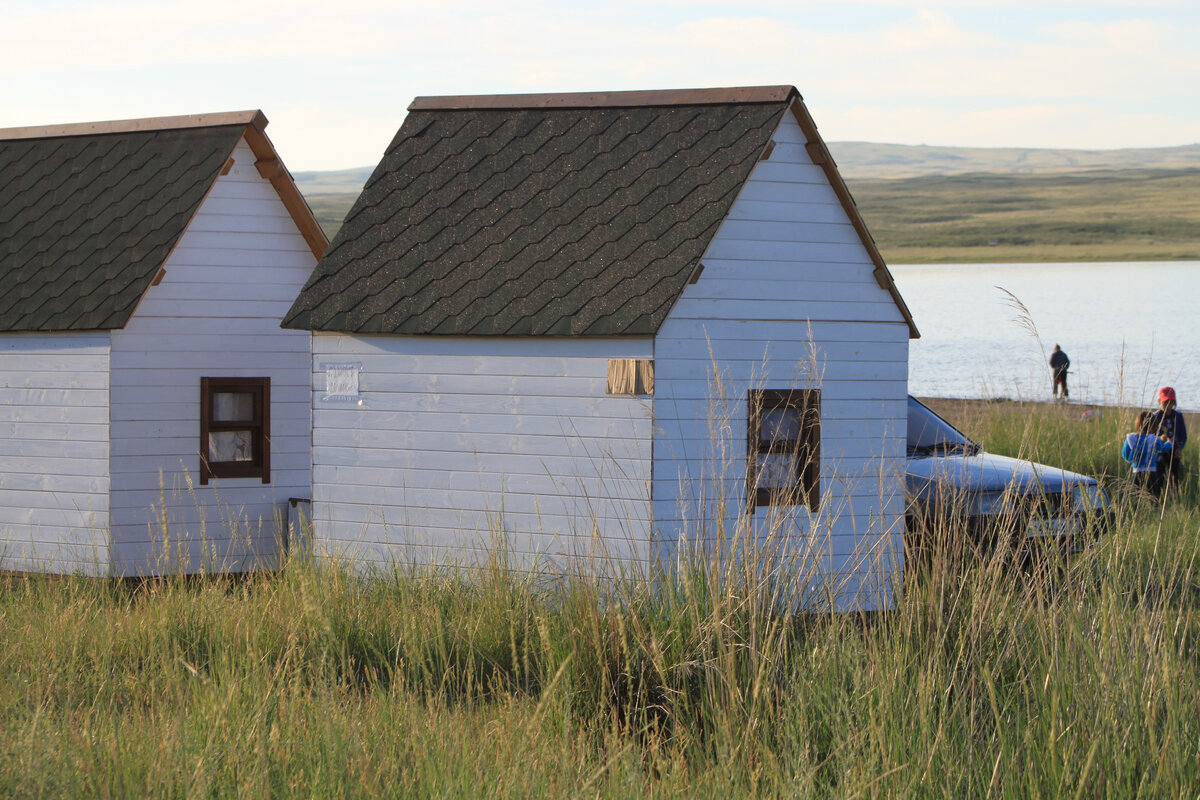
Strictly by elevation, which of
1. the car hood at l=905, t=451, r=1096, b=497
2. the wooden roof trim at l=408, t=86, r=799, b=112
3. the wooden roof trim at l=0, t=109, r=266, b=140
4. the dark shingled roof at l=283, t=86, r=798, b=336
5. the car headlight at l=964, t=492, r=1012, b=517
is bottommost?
the car headlight at l=964, t=492, r=1012, b=517

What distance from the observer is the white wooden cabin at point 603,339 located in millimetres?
9984

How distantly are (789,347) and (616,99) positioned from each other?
9.38ft

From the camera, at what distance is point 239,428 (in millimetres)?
13211

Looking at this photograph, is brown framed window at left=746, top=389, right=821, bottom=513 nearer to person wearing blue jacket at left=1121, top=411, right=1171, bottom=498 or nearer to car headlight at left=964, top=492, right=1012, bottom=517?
car headlight at left=964, top=492, right=1012, bottom=517

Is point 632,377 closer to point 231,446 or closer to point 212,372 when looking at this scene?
point 212,372

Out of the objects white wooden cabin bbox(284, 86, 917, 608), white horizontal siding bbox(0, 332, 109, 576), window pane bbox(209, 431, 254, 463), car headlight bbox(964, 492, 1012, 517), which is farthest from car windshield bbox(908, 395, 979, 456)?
white horizontal siding bbox(0, 332, 109, 576)

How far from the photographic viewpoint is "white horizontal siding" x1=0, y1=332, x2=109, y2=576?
488 inches

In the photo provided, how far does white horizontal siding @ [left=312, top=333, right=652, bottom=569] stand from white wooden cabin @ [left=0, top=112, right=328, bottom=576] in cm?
175

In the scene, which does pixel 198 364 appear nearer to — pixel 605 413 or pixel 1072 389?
pixel 605 413

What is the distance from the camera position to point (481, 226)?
1125cm

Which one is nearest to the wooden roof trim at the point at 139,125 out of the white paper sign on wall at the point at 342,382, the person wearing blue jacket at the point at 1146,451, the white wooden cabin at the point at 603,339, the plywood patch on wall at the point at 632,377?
the white wooden cabin at the point at 603,339

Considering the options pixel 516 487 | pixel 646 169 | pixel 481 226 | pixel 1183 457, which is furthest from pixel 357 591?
pixel 1183 457

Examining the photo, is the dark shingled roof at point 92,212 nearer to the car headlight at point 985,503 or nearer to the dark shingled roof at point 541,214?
the dark shingled roof at point 541,214

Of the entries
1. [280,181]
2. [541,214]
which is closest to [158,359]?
[280,181]
